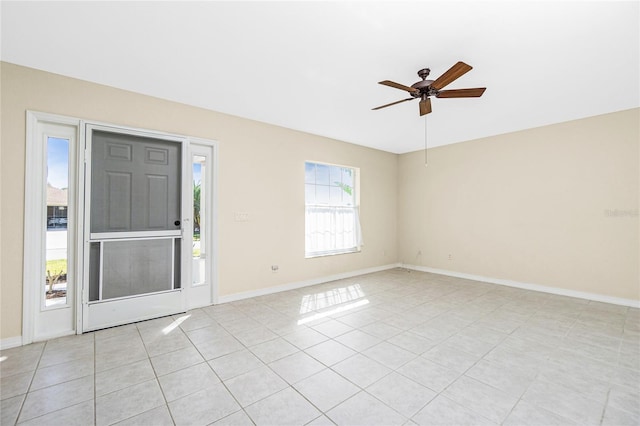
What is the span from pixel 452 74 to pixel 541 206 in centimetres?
A: 356

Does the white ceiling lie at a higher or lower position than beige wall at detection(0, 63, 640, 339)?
higher

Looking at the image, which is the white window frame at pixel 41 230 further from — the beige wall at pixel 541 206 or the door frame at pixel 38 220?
the beige wall at pixel 541 206

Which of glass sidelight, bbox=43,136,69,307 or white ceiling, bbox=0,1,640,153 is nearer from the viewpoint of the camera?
white ceiling, bbox=0,1,640,153

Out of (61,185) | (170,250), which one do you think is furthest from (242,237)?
(61,185)

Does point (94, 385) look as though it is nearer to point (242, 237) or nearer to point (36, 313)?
point (36, 313)

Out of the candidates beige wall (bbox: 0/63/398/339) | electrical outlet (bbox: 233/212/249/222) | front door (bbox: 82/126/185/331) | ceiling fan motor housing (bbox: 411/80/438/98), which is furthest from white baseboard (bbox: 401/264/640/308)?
front door (bbox: 82/126/185/331)

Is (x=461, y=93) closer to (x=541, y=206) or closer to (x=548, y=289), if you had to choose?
(x=541, y=206)

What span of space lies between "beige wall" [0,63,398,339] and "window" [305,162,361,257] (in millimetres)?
203

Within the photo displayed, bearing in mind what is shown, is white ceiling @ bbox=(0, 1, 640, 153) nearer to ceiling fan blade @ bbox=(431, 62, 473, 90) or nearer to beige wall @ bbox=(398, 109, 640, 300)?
ceiling fan blade @ bbox=(431, 62, 473, 90)

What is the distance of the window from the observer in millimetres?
5285

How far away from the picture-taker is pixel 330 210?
5.63m

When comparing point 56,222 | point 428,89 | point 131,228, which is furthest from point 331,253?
point 56,222

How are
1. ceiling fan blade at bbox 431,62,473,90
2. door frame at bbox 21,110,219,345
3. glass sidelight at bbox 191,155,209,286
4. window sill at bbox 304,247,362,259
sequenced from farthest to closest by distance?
window sill at bbox 304,247,362,259 < glass sidelight at bbox 191,155,209,286 < door frame at bbox 21,110,219,345 < ceiling fan blade at bbox 431,62,473,90

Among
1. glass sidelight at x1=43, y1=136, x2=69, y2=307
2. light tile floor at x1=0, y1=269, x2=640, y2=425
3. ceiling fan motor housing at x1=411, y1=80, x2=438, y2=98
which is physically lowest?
light tile floor at x1=0, y1=269, x2=640, y2=425
